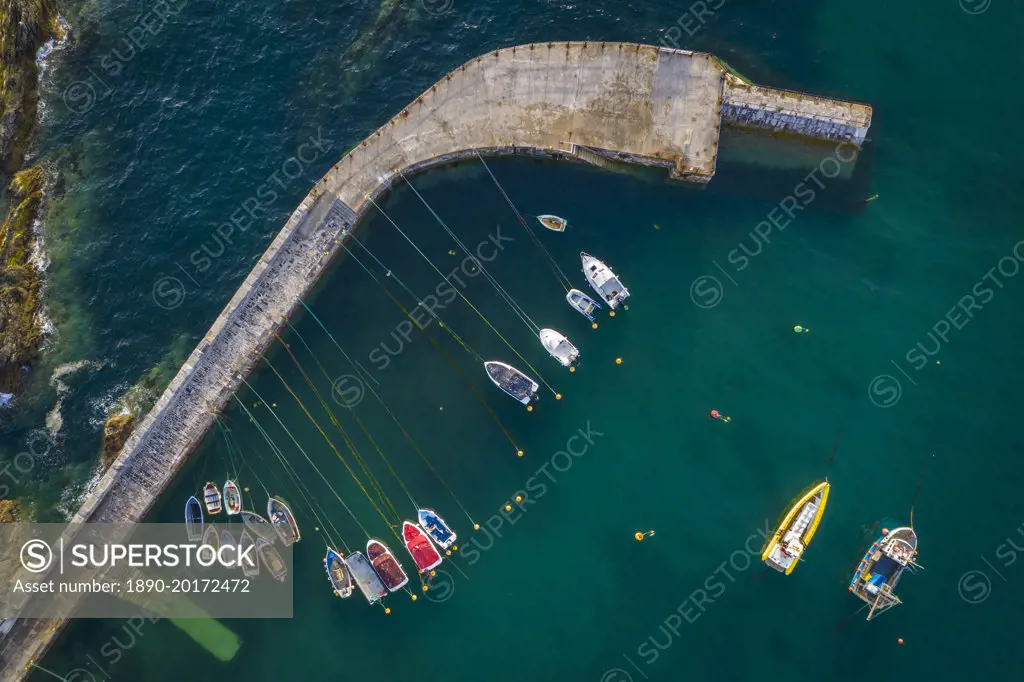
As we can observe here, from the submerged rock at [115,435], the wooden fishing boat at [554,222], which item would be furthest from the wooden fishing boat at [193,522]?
the wooden fishing boat at [554,222]

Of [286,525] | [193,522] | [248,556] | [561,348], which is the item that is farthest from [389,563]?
[561,348]

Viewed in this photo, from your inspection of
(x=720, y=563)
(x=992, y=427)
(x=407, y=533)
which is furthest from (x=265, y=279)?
(x=992, y=427)

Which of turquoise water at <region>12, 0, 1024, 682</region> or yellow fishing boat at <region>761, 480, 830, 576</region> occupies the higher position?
turquoise water at <region>12, 0, 1024, 682</region>

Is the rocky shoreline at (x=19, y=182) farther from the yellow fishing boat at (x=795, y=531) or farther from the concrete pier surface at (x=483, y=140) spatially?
the yellow fishing boat at (x=795, y=531)

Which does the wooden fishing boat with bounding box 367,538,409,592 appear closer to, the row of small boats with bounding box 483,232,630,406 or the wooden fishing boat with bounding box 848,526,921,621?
the row of small boats with bounding box 483,232,630,406

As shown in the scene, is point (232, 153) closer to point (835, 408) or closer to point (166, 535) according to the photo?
point (166, 535)

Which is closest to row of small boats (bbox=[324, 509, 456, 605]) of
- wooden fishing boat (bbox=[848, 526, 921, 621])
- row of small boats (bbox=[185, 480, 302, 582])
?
row of small boats (bbox=[185, 480, 302, 582])
